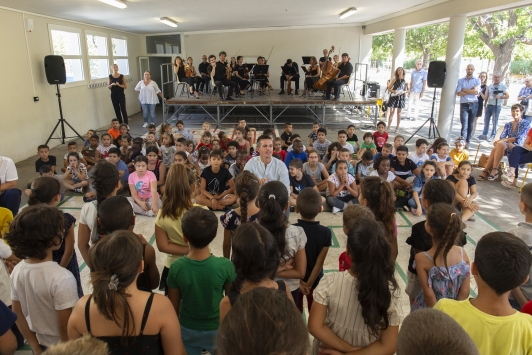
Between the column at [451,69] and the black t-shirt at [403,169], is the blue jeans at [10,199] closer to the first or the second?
the black t-shirt at [403,169]

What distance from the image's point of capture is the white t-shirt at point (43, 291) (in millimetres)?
1756

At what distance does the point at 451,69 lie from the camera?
8438 mm

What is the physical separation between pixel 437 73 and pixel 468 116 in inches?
47.6

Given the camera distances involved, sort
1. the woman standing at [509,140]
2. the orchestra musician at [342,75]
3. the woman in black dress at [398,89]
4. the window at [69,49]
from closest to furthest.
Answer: the woman standing at [509,140], the window at [69,49], the woman in black dress at [398,89], the orchestra musician at [342,75]

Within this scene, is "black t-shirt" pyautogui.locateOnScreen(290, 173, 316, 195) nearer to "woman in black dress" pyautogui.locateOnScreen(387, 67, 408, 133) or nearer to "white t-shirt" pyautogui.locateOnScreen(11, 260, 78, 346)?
"white t-shirt" pyautogui.locateOnScreen(11, 260, 78, 346)

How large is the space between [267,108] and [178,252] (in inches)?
463

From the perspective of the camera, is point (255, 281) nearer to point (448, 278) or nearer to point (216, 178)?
point (448, 278)

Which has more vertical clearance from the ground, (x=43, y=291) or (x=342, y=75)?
(x=342, y=75)

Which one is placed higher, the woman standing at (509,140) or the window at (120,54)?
the window at (120,54)

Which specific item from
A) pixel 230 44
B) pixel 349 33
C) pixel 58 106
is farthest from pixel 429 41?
pixel 58 106

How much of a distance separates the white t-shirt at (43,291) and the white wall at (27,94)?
261 inches

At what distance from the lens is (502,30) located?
49.7 ft

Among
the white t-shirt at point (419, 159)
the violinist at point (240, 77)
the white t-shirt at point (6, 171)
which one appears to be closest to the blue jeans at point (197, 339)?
the white t-shirt at point (6, 171)

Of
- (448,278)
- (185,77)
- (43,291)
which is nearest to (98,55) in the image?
(185,77)
